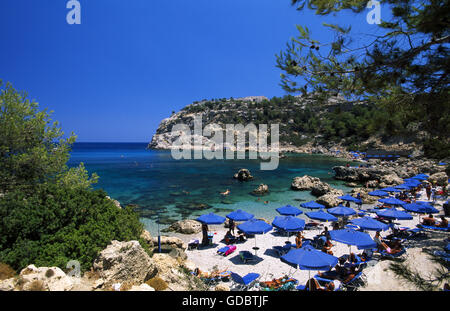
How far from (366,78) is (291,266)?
814 centimetres

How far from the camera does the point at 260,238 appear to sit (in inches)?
535

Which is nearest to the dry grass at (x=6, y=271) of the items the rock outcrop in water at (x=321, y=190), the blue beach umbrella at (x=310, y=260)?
the blue beach umbrella at (x=310, y=260)

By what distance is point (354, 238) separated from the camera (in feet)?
30.3

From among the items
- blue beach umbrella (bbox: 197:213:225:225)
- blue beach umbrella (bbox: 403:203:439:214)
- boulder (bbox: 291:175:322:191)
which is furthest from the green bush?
boulder (bbox: 291:175:322:191)

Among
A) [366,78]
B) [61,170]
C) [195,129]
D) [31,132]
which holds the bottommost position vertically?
[61,170]

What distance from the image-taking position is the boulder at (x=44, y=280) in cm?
416

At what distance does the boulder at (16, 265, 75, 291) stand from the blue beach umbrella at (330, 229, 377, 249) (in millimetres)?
9360

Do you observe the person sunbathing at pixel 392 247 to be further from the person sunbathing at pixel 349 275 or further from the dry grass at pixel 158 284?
the dry grass at pixel 158 284

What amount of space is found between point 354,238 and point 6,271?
37.0 ft

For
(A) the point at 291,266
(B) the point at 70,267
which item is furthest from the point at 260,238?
(B) the point at 70,267

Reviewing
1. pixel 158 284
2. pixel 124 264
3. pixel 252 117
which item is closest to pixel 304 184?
pixel 158 284

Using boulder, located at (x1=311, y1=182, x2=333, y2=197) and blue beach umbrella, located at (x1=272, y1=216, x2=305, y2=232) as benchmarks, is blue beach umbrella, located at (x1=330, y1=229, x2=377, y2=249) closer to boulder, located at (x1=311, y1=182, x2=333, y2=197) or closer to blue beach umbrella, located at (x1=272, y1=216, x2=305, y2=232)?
blue beach umbrella, located at (x1=272, y1=216, x2=305, y2=232)

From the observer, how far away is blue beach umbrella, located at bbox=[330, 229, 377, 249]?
8.89 m
